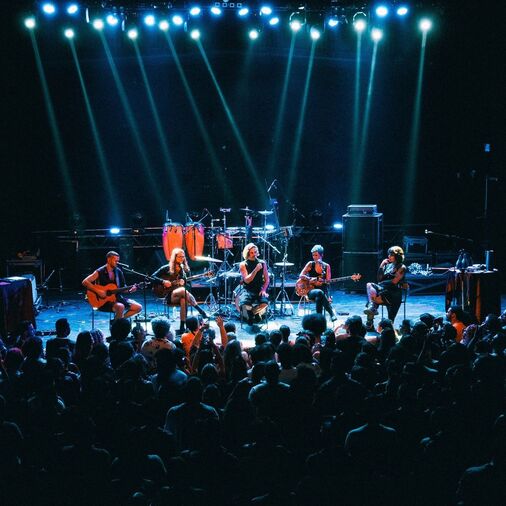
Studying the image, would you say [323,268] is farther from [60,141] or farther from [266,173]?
[60,141]

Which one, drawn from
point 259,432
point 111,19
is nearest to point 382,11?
point 111,19

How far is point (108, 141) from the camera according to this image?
17.0 metres

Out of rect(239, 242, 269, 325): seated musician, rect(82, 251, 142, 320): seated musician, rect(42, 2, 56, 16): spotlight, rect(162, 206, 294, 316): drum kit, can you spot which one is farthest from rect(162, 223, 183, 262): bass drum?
rect(42, 2, 56, 16): spotlight

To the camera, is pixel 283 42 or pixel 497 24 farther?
pixel 283 42

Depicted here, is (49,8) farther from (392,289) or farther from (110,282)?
(392,289)

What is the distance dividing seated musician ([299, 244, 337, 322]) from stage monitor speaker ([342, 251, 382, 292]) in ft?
8.64

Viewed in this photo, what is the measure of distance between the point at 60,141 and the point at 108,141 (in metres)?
1.22

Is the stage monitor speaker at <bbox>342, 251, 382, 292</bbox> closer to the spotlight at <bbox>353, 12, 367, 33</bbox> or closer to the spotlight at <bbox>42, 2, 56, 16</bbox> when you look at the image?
the spotlight at <bbox>353, 12, 367, 33</bbox>

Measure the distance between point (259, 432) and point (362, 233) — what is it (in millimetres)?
9843

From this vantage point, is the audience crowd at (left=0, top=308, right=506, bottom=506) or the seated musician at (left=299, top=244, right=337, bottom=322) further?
the seated musician at (left=299, top=244, right=337, bottom=322)

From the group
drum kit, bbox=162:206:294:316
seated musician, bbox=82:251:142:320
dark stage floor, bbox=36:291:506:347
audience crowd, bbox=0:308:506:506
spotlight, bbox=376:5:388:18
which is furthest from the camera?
spotlight, bbox=376:5:388:18

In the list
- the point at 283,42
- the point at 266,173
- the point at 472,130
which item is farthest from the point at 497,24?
the point at 266,173

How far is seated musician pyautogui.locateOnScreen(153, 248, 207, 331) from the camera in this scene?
405 inches

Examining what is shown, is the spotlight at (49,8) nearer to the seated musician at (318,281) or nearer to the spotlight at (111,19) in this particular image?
the spotlight at (111,19)
